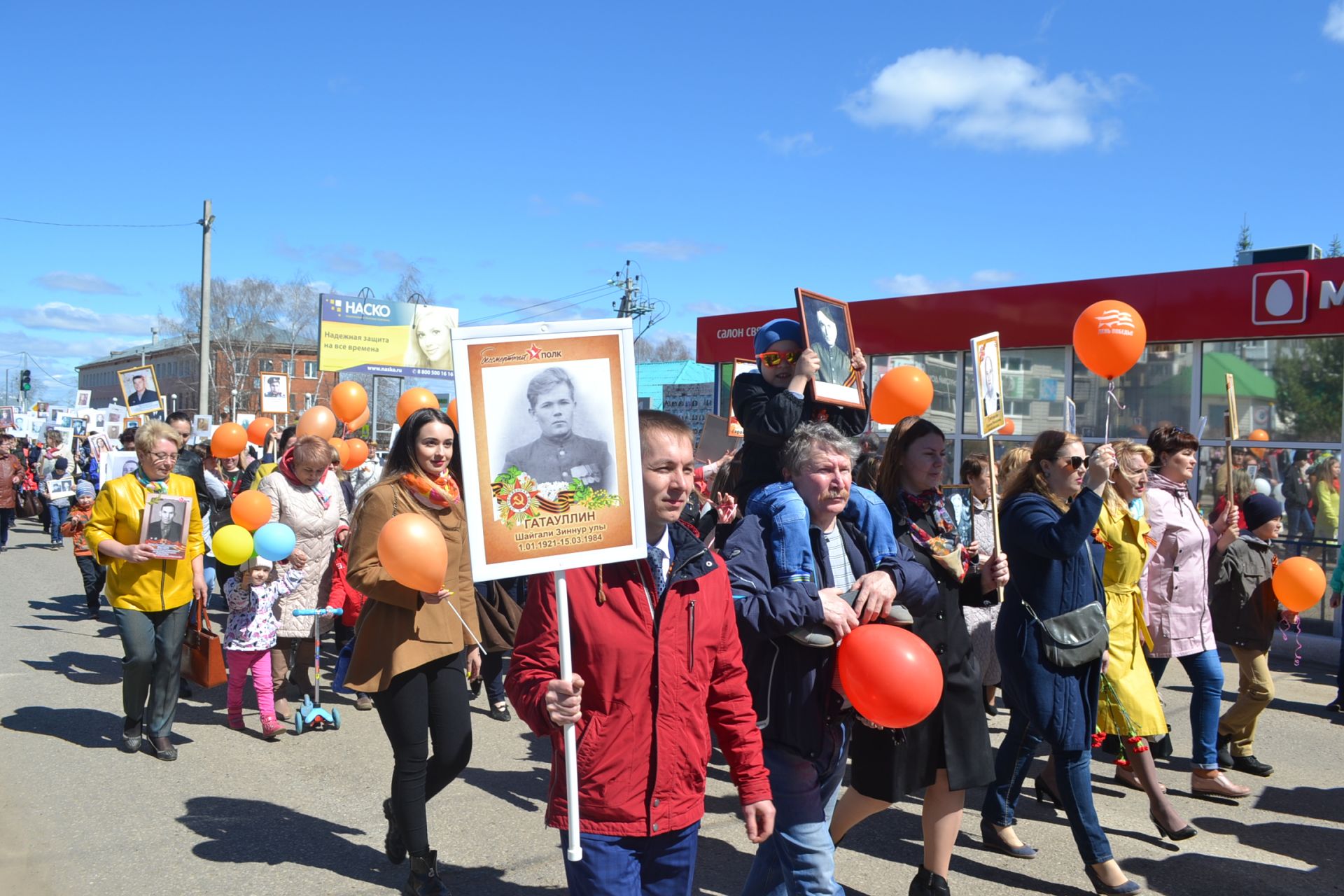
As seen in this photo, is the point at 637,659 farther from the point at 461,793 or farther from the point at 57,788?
the point at 57,788

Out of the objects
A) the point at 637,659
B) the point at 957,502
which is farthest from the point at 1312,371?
the point at 637,659

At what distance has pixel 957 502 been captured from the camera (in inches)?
239

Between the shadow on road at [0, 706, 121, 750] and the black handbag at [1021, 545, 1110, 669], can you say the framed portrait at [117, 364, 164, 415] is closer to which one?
the shadow on road at [0, 706, 121, 750]

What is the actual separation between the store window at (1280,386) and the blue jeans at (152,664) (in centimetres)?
1139

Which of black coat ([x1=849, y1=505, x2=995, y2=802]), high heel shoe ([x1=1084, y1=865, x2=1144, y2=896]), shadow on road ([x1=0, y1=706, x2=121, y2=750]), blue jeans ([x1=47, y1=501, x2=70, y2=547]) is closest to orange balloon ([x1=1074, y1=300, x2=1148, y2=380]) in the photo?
black coat ([x1=849, y1=505, x2=995, y2=802])

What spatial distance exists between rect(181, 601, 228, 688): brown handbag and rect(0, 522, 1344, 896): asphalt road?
1.21ft

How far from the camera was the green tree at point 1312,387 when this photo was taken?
1134cm

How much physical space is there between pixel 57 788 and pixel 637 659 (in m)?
4.53

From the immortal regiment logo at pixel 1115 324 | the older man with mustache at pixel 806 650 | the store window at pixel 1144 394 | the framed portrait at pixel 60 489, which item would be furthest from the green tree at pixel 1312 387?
the framed portrait at pixel 60 489

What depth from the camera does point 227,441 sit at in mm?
10398

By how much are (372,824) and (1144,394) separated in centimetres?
1114

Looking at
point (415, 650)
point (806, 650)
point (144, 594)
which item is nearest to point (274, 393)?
point (144, 594)

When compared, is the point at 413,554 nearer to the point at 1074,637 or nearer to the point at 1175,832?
the point at 1074,637

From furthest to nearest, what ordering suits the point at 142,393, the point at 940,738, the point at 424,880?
the point at 142,393, the point at 424,880, the point at 940,738
